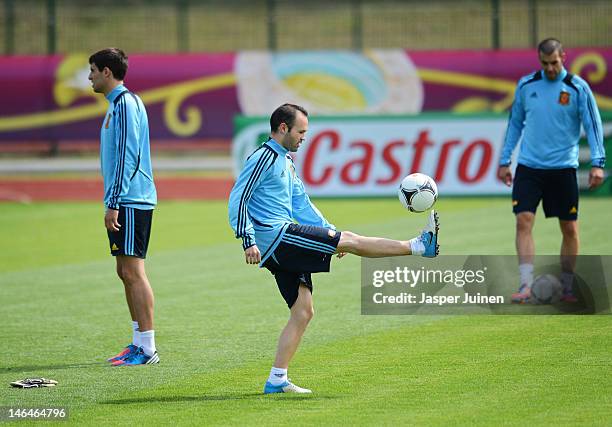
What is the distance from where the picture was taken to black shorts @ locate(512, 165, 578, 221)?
10555mm

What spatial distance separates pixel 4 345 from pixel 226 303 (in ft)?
8.22

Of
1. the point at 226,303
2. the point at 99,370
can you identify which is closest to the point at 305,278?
the point at 99,370

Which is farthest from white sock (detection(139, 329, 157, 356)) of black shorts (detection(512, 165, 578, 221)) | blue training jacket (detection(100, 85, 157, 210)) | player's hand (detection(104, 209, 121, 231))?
black shorts (detection(512, 165, 578, 221))

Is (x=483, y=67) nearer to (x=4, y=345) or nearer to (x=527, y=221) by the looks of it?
(x=527, y=221)

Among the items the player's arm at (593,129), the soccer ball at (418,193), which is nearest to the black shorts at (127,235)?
the soccer ball at (418,193)

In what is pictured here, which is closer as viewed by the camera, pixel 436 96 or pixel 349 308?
pixel 349 308

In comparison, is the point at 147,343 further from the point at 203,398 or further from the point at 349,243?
the point at 349,243

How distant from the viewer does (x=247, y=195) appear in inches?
290

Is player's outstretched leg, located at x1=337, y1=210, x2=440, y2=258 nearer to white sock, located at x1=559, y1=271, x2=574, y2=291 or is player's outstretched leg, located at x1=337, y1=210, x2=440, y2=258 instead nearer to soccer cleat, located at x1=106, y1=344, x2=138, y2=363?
soccer cleat, located at x1=106, y1=344, x2=138, y2=363

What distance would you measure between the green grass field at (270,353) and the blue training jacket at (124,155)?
4.05 feet

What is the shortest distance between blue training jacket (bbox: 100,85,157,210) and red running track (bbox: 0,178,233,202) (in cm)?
1464

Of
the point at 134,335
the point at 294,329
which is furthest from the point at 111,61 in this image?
the point at 294,329

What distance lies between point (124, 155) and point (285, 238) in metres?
1.73

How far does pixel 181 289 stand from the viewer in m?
12.2
